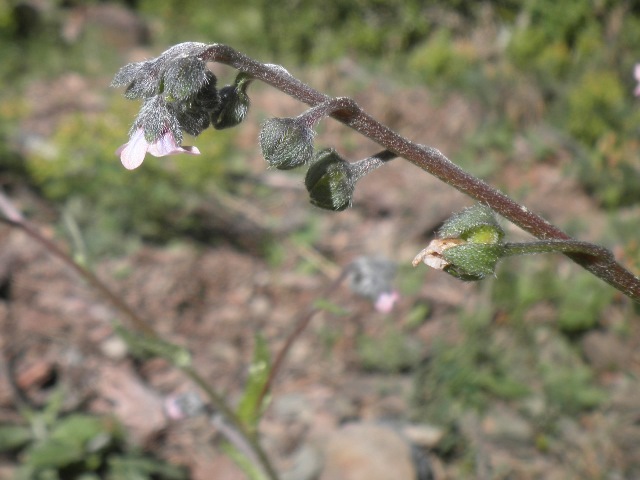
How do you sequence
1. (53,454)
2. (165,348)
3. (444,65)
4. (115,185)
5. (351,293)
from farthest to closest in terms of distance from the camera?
(444,65) < (115,185) < (351,293) < (53,454) < (165,348)

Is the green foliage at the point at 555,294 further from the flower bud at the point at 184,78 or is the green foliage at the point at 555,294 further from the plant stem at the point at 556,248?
the flower bud at the point at 184,78

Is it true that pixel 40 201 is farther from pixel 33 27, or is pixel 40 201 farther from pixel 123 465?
pixel 33 27

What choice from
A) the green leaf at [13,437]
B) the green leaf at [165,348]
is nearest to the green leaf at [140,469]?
the green leaf at [13,437]

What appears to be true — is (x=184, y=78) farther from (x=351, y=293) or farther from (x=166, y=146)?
(x=351, y=293)

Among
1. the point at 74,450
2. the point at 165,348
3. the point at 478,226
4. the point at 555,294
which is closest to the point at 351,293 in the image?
the point at 555,294

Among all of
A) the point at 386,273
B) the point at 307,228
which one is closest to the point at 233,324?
the point at 307,228

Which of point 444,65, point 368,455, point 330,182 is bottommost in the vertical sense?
point 368,455
